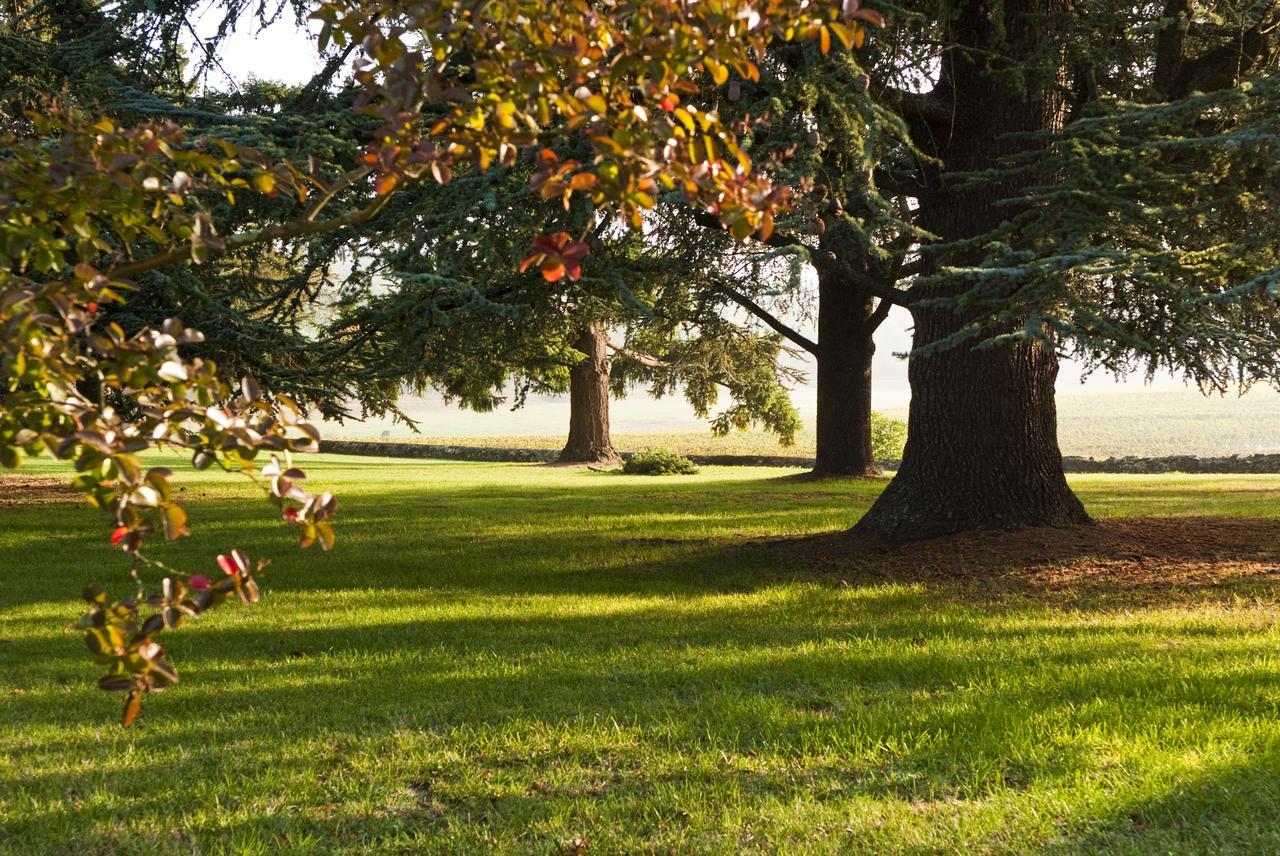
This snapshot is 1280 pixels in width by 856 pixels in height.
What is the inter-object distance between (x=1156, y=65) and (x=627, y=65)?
34.8 ft

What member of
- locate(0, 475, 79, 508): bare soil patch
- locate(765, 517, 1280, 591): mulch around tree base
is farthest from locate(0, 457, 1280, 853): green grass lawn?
locate(0, 475, 79, 508): bare soil patch

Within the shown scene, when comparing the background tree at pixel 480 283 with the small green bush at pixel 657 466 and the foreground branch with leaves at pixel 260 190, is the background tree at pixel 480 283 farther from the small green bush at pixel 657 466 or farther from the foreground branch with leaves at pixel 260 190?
the small green bush at pixel 657 466

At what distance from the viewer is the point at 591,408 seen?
2995 cm

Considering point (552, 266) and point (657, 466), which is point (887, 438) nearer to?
point (657, 466)

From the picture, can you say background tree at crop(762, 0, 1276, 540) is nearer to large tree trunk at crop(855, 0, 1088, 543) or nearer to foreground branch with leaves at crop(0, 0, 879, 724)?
large tree trunk at crop(855, 0, 1088, 543)

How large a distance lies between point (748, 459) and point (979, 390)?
20.4 m

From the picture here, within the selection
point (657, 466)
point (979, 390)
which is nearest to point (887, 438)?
point (657, 466)

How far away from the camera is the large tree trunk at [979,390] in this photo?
10.6 metres

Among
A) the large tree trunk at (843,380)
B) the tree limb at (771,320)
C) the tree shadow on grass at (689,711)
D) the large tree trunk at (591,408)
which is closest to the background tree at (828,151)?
the tree shadow on grass at (689,711)

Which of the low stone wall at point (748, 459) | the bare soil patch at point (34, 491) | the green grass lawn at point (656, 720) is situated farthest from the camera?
the low stone wall at point (748, 459)

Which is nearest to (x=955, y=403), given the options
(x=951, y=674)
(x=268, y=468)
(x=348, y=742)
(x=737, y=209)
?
(x=951, y=674)

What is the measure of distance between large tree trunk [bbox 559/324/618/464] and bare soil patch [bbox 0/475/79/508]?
12.4 m

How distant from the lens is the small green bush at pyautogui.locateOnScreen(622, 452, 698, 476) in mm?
24781

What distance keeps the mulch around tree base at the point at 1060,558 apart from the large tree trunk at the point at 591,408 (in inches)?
724
